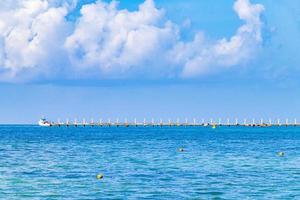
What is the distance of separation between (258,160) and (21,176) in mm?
39933

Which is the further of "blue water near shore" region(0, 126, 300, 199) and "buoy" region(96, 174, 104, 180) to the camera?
"buoy" region(96, 174, 104, 180)

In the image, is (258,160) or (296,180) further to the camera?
(258,160)

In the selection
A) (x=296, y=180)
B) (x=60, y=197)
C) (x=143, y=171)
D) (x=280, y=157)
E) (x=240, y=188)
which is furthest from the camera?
(x=280, y=157)

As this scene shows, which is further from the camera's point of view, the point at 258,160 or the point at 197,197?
the point at 258,160

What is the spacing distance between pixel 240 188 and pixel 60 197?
17995mm

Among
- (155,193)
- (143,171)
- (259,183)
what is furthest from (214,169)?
(155,193)

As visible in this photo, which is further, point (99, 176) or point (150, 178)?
point (99, 176)

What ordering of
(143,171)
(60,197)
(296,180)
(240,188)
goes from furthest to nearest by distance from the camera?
(143,171), (296,180), (240,188), (60,197)

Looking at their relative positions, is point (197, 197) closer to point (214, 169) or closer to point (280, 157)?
point (214, 169)

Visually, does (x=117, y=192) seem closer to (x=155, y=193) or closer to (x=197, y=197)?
(x=155, y=193)

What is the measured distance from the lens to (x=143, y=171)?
7594 centimetres

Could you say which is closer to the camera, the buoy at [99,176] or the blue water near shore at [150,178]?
the blue water near shore at [150,178]

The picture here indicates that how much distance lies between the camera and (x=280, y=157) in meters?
101

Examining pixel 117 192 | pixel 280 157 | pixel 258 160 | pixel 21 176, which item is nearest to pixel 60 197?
pixel 117 192
